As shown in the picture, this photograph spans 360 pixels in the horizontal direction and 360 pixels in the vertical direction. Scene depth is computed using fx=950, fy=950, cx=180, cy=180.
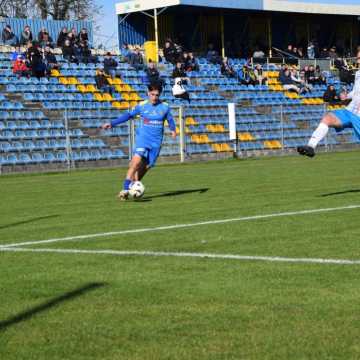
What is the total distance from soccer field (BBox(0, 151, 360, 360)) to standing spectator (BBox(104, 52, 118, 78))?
25.2 meters

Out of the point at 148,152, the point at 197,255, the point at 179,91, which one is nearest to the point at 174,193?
the point at 148,152

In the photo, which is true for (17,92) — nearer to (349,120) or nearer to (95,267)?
(349,120)

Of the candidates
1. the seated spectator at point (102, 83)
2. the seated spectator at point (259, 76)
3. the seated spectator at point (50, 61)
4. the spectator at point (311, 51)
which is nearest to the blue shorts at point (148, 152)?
the seated spectator at point (50, 61)

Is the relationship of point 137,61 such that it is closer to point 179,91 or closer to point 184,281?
point 179,91

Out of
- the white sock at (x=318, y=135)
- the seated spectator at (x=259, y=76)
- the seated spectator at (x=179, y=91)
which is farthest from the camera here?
the seated spectator at (x=259, y=76)

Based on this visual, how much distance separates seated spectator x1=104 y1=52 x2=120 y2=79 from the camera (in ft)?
130

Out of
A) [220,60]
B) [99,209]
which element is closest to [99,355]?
[99,209]

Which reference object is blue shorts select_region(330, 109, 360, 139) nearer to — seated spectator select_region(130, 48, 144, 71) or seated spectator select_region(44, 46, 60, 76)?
seated spectator select_region(44, 46, 60, 76)

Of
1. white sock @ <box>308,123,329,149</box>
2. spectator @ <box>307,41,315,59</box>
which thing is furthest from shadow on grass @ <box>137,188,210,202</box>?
spectator @ <box>307,41,315,59</box>

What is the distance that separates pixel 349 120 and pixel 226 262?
23.7ft

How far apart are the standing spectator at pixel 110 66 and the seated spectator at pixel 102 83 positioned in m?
1.55

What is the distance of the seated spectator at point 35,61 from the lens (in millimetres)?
35656

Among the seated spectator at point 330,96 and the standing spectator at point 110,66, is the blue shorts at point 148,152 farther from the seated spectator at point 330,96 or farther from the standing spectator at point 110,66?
the seated spectator at point 330,96

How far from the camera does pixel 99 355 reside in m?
5.20
